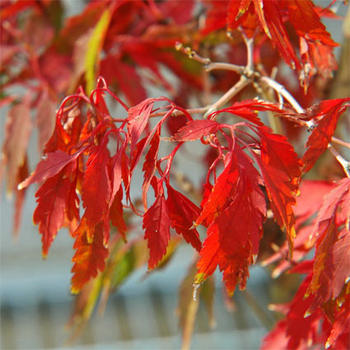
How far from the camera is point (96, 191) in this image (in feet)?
1.21

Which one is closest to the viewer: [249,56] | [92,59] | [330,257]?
[330,257]

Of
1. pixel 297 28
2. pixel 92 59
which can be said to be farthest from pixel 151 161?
pixel 92 59

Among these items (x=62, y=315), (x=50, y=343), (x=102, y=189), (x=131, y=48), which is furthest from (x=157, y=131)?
(x=62, y=315)

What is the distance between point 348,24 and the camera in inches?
29.5

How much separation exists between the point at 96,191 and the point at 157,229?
0.14 feet

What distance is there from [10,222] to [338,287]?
1.91m

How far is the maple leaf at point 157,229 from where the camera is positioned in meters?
0.37

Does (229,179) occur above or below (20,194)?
above

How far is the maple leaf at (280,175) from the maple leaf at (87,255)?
0.11m

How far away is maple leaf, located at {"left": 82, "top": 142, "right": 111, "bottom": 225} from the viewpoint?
366 millimetres

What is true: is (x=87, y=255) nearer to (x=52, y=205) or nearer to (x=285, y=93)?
(x=52, y=205)

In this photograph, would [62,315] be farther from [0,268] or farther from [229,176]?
[229,176]

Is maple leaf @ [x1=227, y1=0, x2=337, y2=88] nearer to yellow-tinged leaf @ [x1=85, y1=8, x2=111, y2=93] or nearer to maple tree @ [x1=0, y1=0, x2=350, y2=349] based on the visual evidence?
maple tree @ [x1=0, y1=0, x2=350, y2=349]

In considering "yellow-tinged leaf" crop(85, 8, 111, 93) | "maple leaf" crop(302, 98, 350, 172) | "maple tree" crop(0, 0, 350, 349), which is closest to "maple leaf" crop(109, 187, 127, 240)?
"maple tree" crop(0, 0, 350, 349)
